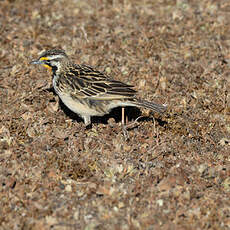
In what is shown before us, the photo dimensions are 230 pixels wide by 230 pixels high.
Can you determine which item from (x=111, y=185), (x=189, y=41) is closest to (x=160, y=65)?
(x=189, y=41)

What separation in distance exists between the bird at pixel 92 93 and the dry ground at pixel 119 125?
0.55m

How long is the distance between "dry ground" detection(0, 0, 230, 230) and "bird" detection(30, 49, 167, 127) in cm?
55

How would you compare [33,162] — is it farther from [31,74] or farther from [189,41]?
[189,41]

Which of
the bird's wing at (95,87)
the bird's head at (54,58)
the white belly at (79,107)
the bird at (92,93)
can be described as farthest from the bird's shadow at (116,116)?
the bird's head at (54,58)

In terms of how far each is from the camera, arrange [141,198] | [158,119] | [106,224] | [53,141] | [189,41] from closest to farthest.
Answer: [106,224], [141,198], [53,141], [158,119], [189,41]

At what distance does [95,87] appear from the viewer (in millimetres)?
9594

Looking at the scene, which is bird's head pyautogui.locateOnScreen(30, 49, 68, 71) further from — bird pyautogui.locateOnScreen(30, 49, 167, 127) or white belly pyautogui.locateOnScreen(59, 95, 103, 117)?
white belly pyautogui.locateOnScreen(59, 95, 103, 117)

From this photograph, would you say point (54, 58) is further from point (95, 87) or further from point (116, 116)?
point (116, 116)

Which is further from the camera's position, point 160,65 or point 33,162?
point 160,65

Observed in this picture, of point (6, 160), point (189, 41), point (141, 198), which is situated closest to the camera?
point (141, 198)

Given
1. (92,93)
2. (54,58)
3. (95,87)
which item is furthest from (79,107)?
(54,58)

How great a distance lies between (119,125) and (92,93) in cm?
111

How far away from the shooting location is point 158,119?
412 inches

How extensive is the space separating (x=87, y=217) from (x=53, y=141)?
7.77 feet
